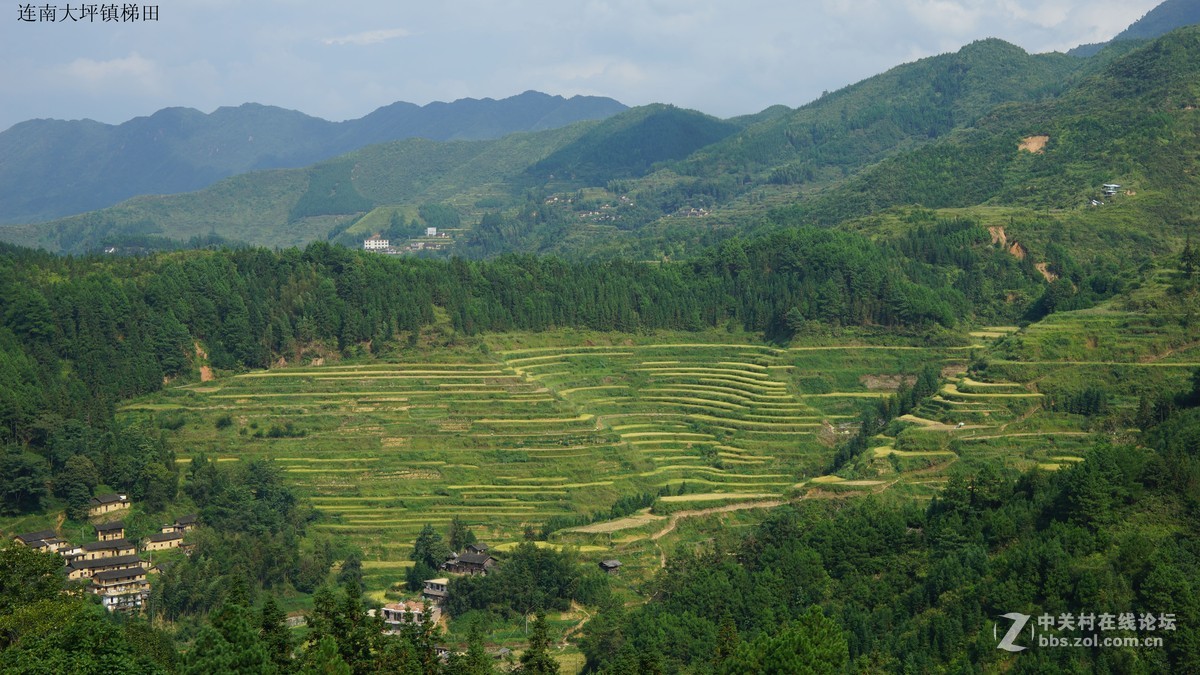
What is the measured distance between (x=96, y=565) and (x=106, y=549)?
1922mm

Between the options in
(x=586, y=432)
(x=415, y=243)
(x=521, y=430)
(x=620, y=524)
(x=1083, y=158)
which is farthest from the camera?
(x=415, y=243)

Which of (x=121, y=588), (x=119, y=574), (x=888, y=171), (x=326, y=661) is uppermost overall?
(x=888, y=171)

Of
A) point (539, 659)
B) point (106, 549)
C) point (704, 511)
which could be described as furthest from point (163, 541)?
point (539, 659)

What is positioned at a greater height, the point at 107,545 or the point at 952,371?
the point at 952,371

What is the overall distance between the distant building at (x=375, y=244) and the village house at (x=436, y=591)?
108 m

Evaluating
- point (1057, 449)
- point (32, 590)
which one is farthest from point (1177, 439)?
point (32, 590)

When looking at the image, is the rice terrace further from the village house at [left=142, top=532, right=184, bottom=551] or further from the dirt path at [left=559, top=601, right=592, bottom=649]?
the village house at [left=142, top=532, right=184, bottom=551]

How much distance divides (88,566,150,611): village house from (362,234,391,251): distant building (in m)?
107

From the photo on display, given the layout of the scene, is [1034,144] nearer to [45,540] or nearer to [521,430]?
[521,430]

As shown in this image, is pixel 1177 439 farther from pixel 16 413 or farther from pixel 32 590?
pixel 16 413

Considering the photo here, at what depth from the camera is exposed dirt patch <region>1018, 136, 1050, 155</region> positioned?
4284 inches

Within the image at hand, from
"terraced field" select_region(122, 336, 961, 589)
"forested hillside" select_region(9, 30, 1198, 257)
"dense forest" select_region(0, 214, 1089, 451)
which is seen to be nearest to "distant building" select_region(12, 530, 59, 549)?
"dense forest" select_region(0, 214, 1089, 451)

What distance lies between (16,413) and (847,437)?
117 feet

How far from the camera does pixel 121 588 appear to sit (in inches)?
1863
